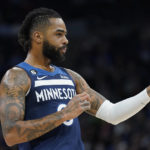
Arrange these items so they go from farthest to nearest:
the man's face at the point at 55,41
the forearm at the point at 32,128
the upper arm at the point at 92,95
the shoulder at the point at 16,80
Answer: the upper arm at the point at 92,95 → the man's face at the point at 55,41 → the shoulder at the point at 16,80 → the forearm at the point at 32,128

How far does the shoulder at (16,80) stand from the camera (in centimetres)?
327

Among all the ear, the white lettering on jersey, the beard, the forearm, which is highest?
the ear

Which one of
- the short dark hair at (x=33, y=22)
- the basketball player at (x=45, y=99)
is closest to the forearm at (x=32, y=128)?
the basketball player at (x=45, y=99)

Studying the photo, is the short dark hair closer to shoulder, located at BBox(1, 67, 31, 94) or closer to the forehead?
the forehead

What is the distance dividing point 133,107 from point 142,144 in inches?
169

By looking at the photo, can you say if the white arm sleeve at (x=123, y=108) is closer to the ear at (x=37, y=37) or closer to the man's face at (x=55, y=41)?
the man's face at (x=55, y=41)

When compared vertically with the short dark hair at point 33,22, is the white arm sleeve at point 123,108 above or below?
below

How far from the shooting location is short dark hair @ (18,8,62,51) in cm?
363

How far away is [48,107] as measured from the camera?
3.38 meters

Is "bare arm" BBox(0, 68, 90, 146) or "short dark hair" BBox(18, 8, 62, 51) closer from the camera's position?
"bare arm" BBox(0, 68, 90, 146)

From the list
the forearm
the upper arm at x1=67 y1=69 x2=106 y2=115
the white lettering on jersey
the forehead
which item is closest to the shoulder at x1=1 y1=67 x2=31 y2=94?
the white lettering on jersey

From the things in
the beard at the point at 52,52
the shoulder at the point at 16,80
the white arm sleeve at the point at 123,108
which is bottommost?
the white arm sleeve at the point at 123,108

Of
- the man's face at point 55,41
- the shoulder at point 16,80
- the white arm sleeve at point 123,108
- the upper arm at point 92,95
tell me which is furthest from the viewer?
the upper arm at point 92,95

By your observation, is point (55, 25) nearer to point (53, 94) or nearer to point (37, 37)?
point (37, 37)
